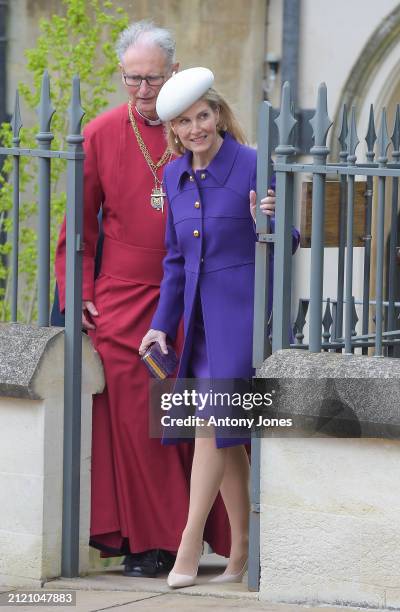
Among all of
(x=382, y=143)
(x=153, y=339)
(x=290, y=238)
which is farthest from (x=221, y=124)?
(x=153, y=339)

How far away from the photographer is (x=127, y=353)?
6020mm

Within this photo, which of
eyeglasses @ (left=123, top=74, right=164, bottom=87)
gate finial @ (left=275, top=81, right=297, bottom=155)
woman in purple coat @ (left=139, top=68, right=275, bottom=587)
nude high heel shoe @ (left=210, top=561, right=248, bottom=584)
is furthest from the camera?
eyeglasses @ (left=123, top=74, right=164, bottom=87)

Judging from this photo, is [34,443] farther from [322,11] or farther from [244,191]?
[322,11]

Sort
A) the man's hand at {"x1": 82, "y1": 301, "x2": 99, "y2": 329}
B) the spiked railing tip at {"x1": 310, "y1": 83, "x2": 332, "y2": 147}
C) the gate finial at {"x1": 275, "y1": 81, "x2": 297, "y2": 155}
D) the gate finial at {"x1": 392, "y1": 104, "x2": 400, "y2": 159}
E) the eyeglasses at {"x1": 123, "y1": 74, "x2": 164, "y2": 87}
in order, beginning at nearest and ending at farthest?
the spiked railing tip at {"x1": 310, "y1": 83, "x2": 332, "y2": 147}, the gate finial at {"x1": 275, "y1": 81, "x2": 297, "y2": 155}, the eyeglasses at {"x1": 123, "y1": 74, "x2": 164, "y2": 87}, the man's hand at {"x1": 82, "y1": 301, "x2": 99, "y2": 329}, the gate finial at {"x1": 392, "y1": 104, "x2": 400, "y2": 159}

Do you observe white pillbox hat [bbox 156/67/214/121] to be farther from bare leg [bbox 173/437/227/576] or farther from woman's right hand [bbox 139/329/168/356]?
bare leg [bbox 173/437/227/576]

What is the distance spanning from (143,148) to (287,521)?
60.9 inches

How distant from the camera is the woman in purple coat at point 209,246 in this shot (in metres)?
5.64

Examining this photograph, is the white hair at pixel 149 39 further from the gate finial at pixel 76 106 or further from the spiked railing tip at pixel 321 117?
the spiked railing tip at pixel 321 117

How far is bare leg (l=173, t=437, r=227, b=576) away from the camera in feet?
18.6

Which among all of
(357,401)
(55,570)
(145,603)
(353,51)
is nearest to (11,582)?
(55,570)

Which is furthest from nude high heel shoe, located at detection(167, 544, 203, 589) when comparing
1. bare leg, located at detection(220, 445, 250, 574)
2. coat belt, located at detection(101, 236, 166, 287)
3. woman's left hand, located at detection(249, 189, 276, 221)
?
woman's left hand, located at detection(249, 189, 276, 221)

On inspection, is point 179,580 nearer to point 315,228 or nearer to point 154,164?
point 315,228

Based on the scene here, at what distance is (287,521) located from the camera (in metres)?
5.33

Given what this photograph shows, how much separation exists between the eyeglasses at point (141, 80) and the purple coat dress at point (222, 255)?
0.38 m
